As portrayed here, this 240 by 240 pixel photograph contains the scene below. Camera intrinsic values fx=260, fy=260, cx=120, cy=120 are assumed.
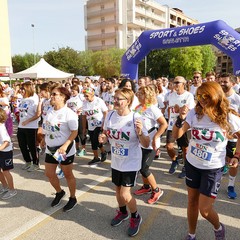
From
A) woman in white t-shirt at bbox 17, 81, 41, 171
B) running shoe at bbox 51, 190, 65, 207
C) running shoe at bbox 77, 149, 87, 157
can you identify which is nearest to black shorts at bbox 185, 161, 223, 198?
running shoe at bbox 51, 190, 65, 207

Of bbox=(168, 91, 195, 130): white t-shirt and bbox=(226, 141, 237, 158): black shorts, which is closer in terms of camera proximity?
bbox=(226, 141, 237, 158): black shorts

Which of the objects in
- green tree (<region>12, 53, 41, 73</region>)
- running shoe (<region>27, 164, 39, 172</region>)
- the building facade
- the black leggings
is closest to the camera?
the black leggings

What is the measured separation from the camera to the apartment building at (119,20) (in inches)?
2388

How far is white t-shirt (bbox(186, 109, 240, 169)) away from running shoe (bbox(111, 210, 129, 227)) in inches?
53.7

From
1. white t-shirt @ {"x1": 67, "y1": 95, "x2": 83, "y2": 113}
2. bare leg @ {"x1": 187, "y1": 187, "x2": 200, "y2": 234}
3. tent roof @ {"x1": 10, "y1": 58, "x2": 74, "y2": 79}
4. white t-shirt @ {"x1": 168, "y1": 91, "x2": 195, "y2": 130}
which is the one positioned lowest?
bare leg @ {"x1": 187, "y1": 187, "x2": 200, "y2": 234}

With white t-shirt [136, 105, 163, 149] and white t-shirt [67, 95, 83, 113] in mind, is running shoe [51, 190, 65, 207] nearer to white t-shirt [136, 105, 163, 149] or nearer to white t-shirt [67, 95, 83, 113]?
white t-shirt [136, 105, 163, 149]

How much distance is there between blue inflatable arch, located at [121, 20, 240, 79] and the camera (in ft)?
32.8

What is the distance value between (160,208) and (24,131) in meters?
3.45

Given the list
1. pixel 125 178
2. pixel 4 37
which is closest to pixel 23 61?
pixel 4 37

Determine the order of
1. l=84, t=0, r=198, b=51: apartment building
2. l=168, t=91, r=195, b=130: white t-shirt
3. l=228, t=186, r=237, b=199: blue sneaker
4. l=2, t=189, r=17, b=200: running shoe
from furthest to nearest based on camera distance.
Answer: l=84, t=0, r=198, b=51: apartment building
l=168, t=91, r=195, b=130: white t-shirt
l=2, t=189, r=17, b=200: running shoe
l=228, t=186, r=237, b=199: blue sneaker

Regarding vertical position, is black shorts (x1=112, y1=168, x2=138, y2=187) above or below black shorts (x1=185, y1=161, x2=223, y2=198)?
below

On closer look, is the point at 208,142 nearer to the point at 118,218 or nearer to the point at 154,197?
the point at 118,218

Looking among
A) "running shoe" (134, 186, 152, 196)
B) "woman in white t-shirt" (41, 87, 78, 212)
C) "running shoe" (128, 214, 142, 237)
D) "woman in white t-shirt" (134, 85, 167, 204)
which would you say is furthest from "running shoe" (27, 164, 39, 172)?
"running shoe" (128, 214, 142, 237)

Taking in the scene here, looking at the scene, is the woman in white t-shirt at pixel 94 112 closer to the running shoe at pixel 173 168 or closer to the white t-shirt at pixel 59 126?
the running shoe at pixel 173 168
